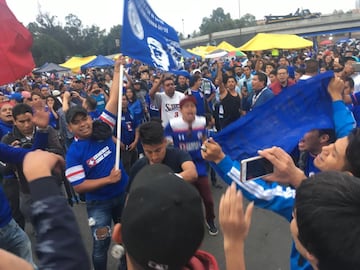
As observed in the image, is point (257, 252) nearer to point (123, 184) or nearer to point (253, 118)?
point (123, 184)

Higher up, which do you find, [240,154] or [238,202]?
[238,202]

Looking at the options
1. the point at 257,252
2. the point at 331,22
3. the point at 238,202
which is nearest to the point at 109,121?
the point at 257,252

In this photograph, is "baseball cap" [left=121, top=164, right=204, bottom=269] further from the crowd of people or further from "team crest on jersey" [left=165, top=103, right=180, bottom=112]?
"team crest on jersey" [left=165, top=103, right=180, bottom=112]

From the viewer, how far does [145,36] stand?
405cm

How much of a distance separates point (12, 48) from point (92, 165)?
3.86 ft

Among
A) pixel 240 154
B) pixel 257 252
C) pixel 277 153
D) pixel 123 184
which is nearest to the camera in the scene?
pixel 277 153

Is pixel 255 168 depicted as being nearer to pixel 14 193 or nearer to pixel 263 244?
pixel 263 244

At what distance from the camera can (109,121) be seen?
3652 millimetres

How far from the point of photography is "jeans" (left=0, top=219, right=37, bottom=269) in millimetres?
2782

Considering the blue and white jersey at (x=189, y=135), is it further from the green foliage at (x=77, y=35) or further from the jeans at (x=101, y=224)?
the green foliage at (x=77, y=35)

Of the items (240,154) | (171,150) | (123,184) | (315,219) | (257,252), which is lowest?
(257,252)

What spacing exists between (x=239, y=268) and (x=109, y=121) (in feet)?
8.58

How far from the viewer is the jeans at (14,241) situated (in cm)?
278

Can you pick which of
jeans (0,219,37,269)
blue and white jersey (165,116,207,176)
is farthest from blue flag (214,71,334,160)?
blue and white jersey (165,116,207,176)
